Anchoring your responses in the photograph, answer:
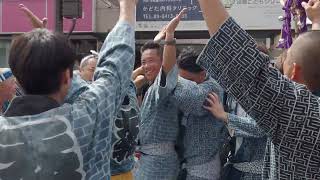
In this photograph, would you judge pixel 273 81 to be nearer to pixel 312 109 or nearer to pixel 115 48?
pixel 312 109

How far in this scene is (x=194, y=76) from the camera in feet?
8.81

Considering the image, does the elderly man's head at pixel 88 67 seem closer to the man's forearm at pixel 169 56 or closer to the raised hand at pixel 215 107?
the man's forearm at pixel 169 56

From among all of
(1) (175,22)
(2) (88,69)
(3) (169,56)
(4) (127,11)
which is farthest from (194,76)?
(4) (127,11)

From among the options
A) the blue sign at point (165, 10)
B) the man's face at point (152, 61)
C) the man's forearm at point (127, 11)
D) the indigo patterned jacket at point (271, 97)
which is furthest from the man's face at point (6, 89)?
the blue sign at point (165, 10)

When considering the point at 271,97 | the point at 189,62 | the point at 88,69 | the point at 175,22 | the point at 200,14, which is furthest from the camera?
the point at 200,14

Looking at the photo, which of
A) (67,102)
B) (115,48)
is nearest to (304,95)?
(115,48)

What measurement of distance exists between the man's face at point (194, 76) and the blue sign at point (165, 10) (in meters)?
7.75

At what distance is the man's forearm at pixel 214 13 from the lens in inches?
50.2

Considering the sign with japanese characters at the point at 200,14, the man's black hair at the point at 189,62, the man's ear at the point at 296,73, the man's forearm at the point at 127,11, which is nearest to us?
the man's ear at the point at 296,73

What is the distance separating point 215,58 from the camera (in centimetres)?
129

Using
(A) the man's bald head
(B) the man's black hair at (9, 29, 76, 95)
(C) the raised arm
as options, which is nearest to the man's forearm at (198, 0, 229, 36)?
(A) the man's bald head

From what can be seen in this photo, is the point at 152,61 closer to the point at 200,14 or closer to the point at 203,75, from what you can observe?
the point at 203,75

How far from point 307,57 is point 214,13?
A: 0.30 m

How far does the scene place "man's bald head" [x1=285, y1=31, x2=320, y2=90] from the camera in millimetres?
1312
